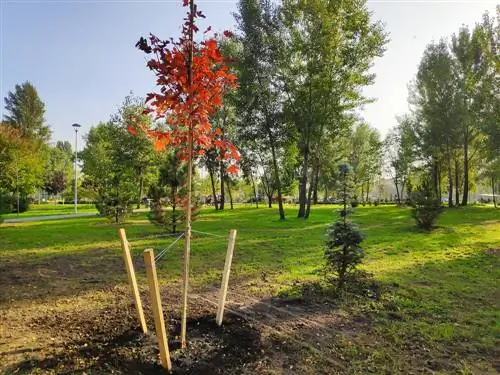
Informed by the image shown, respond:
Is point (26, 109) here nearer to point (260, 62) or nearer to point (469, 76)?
point (260, 62)

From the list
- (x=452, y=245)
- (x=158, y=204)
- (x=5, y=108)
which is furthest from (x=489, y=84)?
(x=5, y=108)

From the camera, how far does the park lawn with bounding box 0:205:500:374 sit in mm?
4328

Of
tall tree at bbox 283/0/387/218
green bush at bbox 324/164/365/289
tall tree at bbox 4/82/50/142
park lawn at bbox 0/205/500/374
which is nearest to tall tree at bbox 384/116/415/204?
tall tree at bbox 283/0/387/218

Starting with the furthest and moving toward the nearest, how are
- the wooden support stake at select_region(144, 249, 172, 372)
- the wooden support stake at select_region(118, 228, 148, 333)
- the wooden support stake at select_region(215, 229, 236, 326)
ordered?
the wooden support stake at select_region(215, 229, 236, 326)
the wooden support stake at select_region(118, 228, 148, 333)
the wooden support stake at select_region(144, 249, 172, 372)

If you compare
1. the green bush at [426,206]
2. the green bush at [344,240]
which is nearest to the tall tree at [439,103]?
the green bush at [426,206]

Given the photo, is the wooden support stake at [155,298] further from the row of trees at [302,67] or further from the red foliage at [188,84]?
the row of trees at [302,67]

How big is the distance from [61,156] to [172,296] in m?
69.5

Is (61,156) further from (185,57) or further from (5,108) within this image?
(185,57)

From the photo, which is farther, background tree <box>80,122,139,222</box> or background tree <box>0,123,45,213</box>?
Answer: background tree <box>0,123,45,213</box>

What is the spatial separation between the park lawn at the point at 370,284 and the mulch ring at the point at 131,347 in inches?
19.2

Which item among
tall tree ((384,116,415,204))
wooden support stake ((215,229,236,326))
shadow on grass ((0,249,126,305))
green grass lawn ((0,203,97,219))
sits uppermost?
tall tree ((384,116,415,204))

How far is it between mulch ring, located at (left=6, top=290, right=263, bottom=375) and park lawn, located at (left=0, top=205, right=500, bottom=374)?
19.2 inches

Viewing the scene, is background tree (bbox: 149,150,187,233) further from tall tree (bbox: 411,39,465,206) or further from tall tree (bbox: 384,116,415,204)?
tall tree (bbox: 384,116,415,204)

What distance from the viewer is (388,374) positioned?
3.78 m
